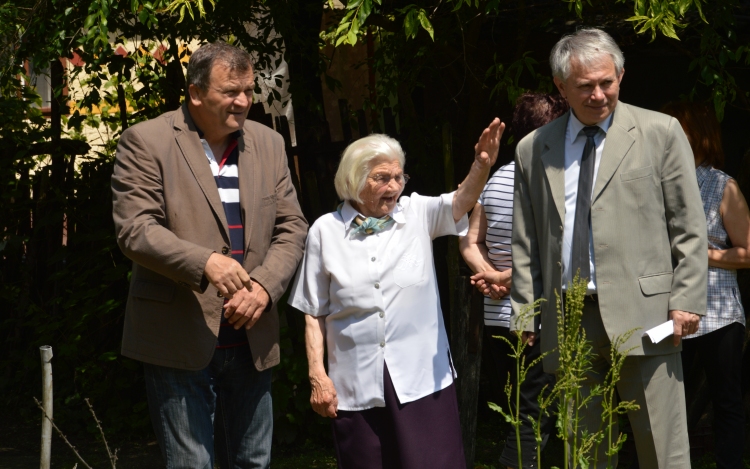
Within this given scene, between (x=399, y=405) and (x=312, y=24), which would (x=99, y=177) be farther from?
(x=399, y=405)

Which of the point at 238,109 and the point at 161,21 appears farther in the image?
the point at 161,21

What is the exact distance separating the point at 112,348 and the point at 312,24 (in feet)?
8.80

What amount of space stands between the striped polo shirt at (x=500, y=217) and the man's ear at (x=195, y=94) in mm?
1330

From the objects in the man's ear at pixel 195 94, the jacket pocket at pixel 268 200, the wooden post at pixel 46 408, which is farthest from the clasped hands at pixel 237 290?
the wooden post at pixel 46 408

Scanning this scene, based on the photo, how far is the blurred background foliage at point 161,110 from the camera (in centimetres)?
538

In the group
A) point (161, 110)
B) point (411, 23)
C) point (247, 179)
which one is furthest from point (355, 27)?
point (161, 110)

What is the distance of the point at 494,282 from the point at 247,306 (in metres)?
1.17

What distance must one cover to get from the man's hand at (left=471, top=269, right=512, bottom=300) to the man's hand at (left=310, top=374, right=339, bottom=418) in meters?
0.88

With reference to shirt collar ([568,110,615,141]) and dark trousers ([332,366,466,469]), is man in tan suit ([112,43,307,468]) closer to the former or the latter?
dark trousers ([332,366,466,469])

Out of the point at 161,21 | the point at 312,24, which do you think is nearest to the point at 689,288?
the point at 161,21

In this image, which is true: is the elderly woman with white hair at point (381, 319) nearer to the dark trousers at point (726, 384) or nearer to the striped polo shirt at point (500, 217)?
the striped polo shirt at point (500, 217)

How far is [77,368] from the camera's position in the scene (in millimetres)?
6512

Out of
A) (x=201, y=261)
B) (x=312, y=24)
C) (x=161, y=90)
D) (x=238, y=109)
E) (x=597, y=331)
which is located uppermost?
(x=312, y=24)

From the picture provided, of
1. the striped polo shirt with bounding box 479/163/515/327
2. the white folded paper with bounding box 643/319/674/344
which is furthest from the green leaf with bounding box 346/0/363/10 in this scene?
the white folded paper with bounding box 643/319/674/344
